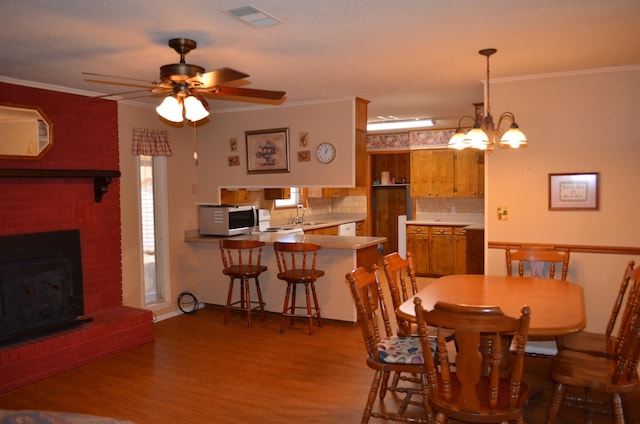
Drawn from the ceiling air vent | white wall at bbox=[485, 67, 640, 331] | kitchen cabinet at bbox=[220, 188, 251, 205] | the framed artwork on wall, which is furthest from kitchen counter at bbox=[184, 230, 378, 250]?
the ceiling air vent

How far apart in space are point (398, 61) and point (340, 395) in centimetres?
246

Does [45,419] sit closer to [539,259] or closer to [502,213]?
[539,259]

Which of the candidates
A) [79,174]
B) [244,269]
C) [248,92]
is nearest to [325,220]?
[244,269]

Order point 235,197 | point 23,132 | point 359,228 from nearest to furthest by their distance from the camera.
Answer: point 23,132, point 235,197, point 359,228

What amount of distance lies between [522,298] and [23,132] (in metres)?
4.06

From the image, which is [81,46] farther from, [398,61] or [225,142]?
[225,142]

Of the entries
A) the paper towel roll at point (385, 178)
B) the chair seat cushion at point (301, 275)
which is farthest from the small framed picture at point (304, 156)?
the paper towel roll at point (385, 178)

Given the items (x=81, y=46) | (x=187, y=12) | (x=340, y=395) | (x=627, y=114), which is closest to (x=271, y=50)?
(x=187, y=12)

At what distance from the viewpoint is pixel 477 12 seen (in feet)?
8.95

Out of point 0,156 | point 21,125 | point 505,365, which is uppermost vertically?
point 21,125

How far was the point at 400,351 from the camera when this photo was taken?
2889mm

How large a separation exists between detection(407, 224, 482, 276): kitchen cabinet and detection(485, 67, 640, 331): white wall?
3063 mm

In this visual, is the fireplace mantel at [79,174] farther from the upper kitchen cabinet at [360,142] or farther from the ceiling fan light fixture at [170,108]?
the upper kitchen cabinet at [360,142]

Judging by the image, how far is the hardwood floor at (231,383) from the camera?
10.7 ft
